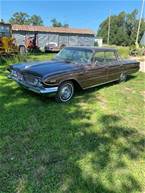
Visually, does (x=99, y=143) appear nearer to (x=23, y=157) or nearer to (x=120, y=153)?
(x=120, y=153)

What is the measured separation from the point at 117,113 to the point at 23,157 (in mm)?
2669

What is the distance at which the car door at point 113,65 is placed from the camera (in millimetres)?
6770

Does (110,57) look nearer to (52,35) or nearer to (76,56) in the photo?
(76,56)

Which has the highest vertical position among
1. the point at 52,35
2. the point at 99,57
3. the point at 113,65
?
the point at 52,35

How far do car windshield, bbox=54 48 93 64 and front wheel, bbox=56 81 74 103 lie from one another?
2.54 feet

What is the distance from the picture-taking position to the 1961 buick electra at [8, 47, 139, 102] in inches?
195

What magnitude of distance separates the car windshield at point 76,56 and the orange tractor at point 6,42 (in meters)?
Result: 7.84

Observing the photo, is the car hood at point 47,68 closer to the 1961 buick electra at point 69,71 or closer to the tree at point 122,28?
the 1961 buick electra at point 69,71

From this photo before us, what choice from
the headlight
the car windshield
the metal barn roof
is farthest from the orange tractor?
the metal barn roof

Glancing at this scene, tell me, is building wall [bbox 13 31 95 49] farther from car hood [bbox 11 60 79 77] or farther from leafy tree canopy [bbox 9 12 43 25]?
leafy tree canopy [bbox 9 12 43 25]

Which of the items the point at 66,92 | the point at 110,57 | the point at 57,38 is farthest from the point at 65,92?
the point at 57,38

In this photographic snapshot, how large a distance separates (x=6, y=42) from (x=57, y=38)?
54.8ft

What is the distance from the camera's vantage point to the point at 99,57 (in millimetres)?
6352

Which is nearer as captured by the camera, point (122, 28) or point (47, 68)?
point (47, 68)
